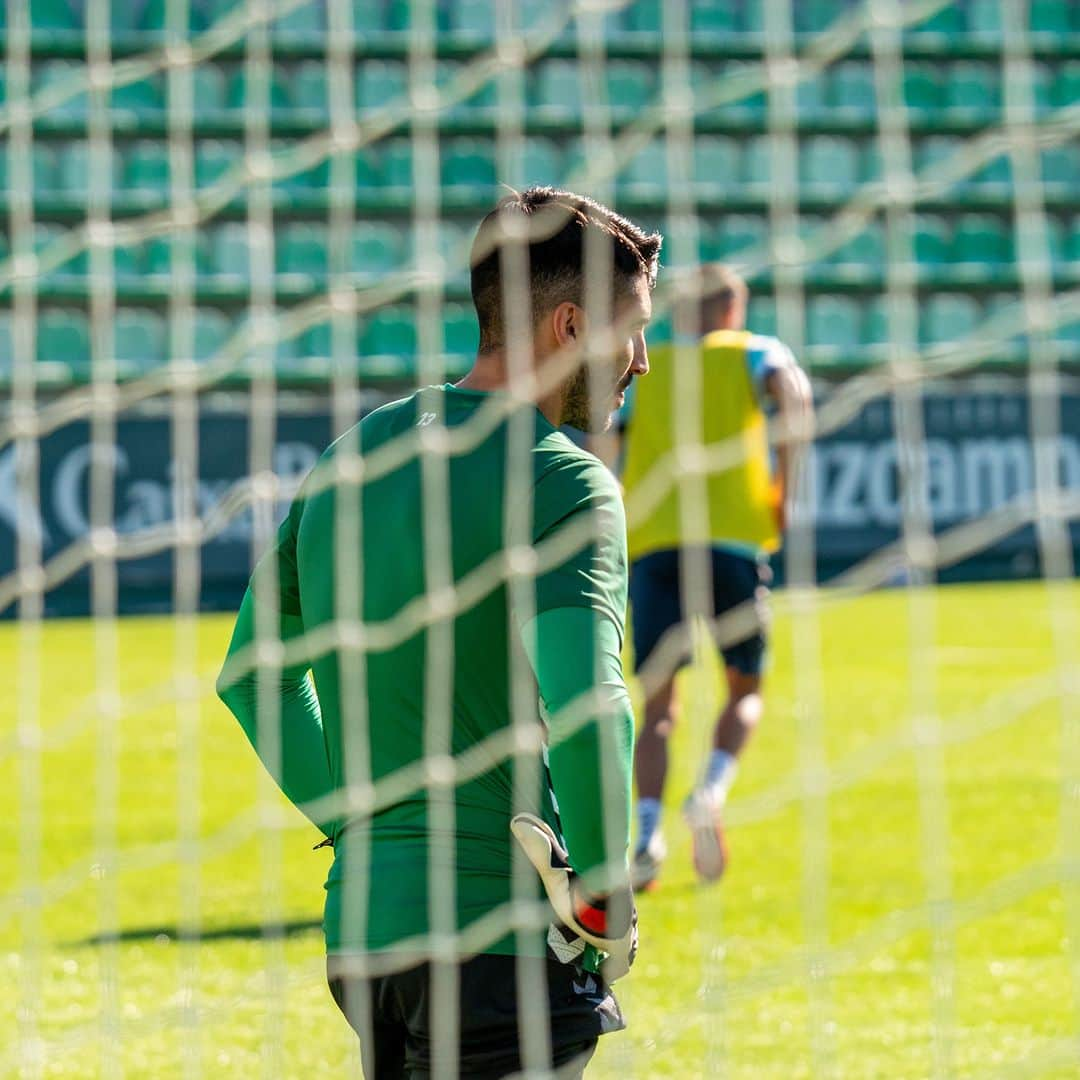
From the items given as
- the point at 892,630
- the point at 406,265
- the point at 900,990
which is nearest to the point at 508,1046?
the point at 900,990

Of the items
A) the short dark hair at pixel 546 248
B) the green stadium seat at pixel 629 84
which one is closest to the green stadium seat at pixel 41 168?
the green stadium seat at pixel 629 84

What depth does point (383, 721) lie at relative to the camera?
2.38 metres

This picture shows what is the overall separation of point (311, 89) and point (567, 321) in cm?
1391

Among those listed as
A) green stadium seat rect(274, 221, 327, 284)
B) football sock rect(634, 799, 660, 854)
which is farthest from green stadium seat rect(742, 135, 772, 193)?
football sock rect(634, 799, 660, 854)

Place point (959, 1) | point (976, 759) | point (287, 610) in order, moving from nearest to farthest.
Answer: point (287, 610), point (976, 759), point (959, 1)

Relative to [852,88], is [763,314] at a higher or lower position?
lower

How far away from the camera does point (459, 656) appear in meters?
2.34

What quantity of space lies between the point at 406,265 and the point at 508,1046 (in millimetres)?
13481

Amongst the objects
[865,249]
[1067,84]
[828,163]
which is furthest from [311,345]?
[1067,84]

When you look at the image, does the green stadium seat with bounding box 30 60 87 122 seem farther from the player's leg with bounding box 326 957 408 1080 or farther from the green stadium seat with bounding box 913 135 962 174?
the player's leg with bounding box 326 957 408 1080

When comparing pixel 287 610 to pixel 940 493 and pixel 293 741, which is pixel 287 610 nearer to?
pixel 293 741

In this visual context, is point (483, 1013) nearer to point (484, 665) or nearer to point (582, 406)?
point (484, 665)

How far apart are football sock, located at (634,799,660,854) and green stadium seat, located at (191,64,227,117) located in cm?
1108

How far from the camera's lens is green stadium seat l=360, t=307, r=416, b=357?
1484 centimetres
